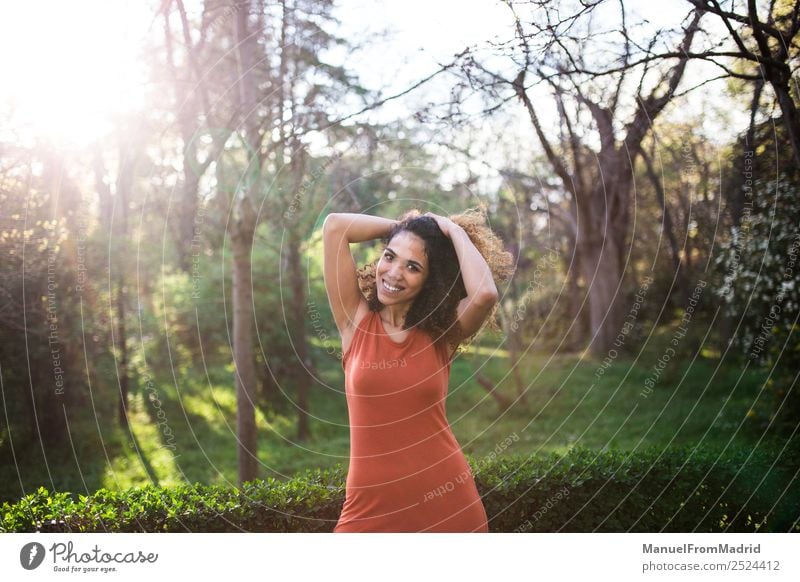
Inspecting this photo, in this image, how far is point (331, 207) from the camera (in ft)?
22.4

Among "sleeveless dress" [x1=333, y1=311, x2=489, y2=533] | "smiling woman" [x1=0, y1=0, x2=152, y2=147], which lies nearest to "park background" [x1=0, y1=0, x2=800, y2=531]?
"smiling woman" [x1=0, y1=0, x2=152, y2=147]

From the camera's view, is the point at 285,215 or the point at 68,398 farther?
the point at 68,398

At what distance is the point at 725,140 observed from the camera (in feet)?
16.6

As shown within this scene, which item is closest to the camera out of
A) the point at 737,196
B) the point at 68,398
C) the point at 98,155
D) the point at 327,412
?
the point at 737,196

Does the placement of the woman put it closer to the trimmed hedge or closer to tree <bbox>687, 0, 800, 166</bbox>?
the trimmed hedge

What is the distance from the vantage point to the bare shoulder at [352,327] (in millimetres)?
3076

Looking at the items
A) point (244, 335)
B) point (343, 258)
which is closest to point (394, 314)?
point (343, 258)

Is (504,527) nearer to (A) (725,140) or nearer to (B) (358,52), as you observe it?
(A) (725,140)

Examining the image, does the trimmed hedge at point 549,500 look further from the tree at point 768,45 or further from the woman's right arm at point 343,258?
the tree at point 768,45

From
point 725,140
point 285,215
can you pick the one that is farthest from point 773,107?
point 285,215

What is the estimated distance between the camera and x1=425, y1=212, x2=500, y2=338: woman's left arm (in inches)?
117

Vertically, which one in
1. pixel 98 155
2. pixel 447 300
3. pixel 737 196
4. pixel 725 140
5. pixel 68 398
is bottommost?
pixel 68 398

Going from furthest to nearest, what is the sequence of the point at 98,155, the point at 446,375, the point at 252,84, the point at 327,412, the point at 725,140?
the point at 327,412, the point at 98,155, the point at 252,84, the point at 725,140, the point at 446,375
